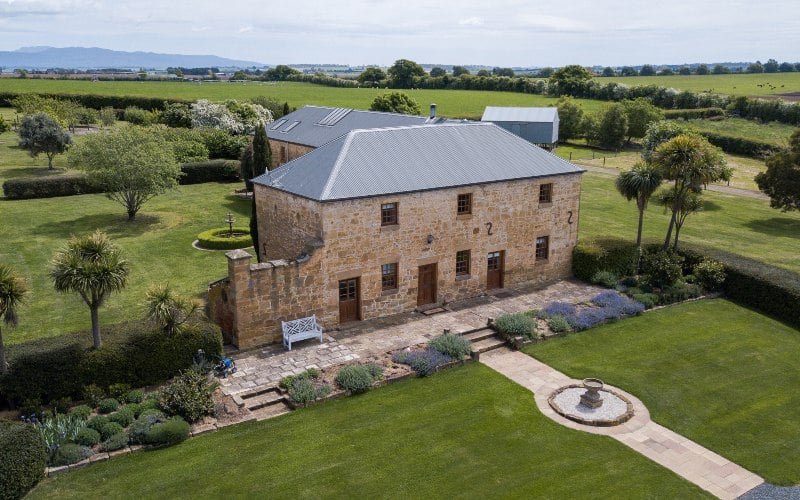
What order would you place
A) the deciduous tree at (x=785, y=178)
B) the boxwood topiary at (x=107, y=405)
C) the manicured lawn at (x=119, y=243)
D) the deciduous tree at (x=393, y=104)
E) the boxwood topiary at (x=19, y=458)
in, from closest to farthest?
the boxwood topiary at (x=19, y=458) → the boxwood topiary at (x=107, y=405) → the manicured lawn at (x=119, y=243) → the deciduous tree at (x=785, y=178) → the deciduous tree at (x=393, y=104)

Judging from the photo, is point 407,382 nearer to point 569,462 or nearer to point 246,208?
point 569,462

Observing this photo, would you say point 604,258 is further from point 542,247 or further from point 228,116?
point 228,116

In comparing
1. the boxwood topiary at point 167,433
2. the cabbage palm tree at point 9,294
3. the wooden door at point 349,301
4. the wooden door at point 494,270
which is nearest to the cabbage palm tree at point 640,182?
the wooden door at point 494,270

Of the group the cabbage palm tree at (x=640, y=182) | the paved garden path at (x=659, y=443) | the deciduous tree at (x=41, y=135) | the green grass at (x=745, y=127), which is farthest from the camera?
the green grass at (x=745, y=127)

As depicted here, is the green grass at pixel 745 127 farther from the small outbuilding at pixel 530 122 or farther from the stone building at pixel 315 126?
the stone building at pixel 315 126

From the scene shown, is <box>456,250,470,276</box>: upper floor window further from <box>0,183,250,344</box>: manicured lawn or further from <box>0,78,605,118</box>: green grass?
<box>0,78,605,118</box>: green grass

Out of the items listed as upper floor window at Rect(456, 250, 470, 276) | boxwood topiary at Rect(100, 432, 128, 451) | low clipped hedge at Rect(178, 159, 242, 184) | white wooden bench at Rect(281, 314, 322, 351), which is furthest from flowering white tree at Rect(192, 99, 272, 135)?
boxwood topiary at Rect(100, 432, 128, 451)

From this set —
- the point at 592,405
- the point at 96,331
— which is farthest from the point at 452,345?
the point at 96,331
